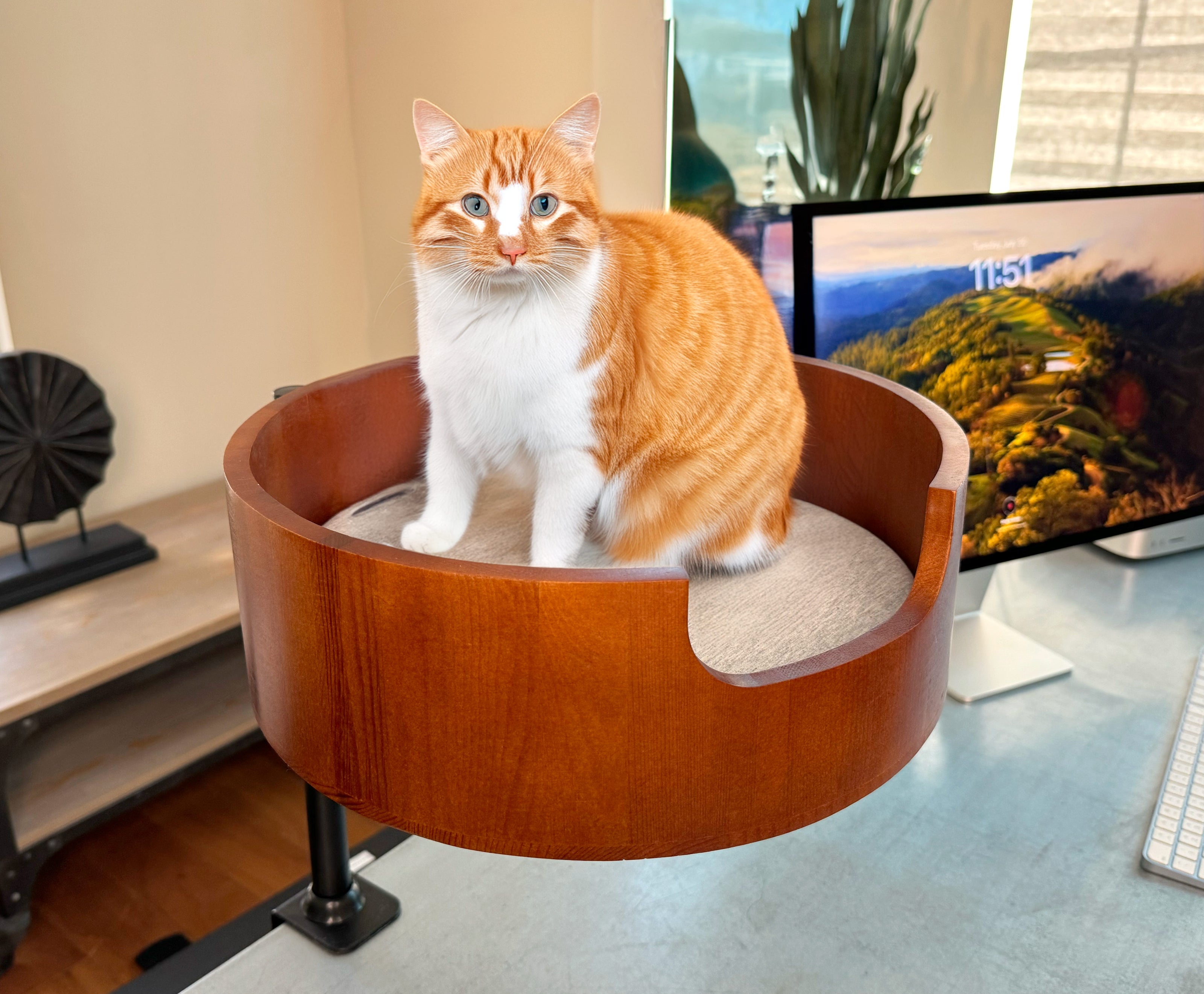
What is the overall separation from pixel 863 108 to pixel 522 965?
1600mm

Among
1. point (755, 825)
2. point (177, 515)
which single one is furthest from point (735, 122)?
point (755, 825)

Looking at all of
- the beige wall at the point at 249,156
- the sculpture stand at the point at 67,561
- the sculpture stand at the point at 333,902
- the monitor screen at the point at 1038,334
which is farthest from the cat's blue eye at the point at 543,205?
the sculpture stand at the point at 67,561

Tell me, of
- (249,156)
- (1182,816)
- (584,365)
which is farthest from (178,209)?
(1182,816)

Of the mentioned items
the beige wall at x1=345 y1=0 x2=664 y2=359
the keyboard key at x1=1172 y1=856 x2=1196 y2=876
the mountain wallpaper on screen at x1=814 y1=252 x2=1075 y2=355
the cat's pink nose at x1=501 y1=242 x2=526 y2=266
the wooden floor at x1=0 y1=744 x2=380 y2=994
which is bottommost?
the wooden floor at x1=0 y1=744 x2=380 y2=994

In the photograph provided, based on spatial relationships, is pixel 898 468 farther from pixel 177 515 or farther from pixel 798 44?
pixel 177 515

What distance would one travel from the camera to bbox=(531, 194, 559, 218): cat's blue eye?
0.55 meters

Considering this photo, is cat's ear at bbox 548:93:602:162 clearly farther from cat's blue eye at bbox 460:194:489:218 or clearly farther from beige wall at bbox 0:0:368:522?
beige wall at bbox 0:0:368:522

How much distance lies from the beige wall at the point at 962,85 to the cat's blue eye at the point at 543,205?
1589 mm

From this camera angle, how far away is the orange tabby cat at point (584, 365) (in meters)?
0.56

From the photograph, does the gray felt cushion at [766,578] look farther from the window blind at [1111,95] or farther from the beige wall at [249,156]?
the window blind at [1111,95]

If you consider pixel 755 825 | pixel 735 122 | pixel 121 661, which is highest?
pixel 735 122

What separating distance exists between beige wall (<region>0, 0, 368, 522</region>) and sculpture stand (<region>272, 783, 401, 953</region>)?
1141mm

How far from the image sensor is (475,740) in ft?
1.28

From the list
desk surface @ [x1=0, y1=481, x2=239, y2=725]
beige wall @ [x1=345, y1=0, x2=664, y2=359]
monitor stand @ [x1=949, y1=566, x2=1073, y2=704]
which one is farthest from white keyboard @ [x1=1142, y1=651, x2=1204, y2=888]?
desk surface @ [x1=0, y1=481, x2=239, y2=725]
